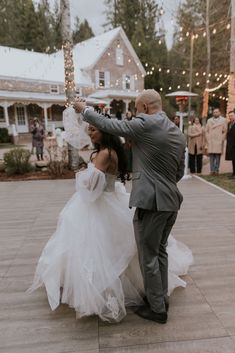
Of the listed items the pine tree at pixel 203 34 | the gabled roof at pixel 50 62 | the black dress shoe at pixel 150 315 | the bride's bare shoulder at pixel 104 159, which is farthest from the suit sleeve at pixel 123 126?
the gabled roof at pixel 50 62

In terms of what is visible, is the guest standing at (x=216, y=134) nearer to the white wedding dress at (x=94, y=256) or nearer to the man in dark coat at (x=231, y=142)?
the man in dark coat at (x=231, y=142)

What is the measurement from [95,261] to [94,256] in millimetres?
37

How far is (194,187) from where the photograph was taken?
684 cm

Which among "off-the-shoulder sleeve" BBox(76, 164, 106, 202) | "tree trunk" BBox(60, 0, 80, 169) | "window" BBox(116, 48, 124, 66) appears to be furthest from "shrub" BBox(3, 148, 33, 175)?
"window" BBox(116, 48, 124, 66)

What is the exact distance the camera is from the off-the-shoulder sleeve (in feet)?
7.32

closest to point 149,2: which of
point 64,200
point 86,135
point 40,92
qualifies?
point 40,92

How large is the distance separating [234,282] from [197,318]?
0.71 metres

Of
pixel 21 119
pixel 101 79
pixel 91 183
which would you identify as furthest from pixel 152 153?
pixel 101 79

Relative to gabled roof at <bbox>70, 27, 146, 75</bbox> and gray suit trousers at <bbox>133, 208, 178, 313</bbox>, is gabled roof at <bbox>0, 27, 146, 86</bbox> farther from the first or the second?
gray suit trousers at <bbox>133, 208, 178, 313</bbox>

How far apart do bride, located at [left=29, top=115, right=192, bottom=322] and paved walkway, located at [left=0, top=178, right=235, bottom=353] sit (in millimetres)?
152

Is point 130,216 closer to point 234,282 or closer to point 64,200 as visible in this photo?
point 234,282

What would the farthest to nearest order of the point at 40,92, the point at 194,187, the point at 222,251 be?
the point at 40,92 → the point at 194,187 → the point at 222,251

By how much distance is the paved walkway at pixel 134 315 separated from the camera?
6.93ft

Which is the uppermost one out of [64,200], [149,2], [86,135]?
[149,2]
